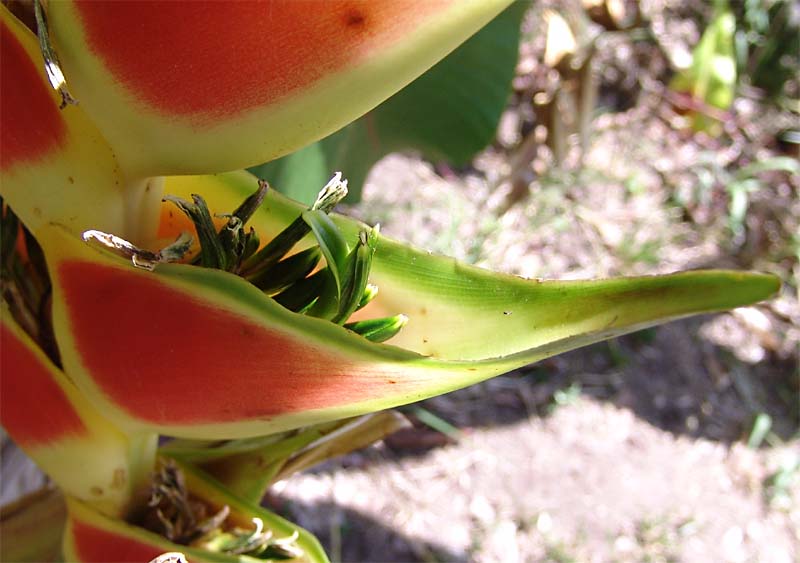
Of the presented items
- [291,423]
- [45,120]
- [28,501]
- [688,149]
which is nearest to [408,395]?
[291,423]

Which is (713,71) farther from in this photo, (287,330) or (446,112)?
(287,330)

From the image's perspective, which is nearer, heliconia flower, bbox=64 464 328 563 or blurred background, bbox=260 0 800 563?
heliconia flower, bbox=64 464 328 563

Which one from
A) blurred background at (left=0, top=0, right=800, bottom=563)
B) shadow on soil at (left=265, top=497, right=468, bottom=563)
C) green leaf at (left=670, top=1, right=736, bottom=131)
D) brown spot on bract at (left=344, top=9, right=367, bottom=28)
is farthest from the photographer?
green leaf at (left=670, top=1, right=736, bottom=131)

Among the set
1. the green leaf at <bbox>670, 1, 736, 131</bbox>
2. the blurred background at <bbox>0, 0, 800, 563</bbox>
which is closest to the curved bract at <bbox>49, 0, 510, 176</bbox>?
the blurred background at <bbox>0, 0, 800, 563</bbox>

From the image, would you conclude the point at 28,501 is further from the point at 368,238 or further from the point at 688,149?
the point at 688,149

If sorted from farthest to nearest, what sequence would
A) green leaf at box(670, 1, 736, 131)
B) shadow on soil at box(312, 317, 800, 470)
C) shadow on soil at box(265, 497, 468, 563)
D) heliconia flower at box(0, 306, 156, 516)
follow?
green leaf at box(670, 1, 736, 131)
shadow on soil at box(312, 317, 800, 470)
shadow on soil at box(265, 497, 468, 563)
heliconia flower at box(0, 306, 156, 516)

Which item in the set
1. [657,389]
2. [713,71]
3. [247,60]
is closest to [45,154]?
[247,60]

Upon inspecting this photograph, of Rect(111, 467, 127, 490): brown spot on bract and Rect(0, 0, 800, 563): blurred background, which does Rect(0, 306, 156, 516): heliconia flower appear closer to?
Rect(111, 467, 127, 490): brown spot on bract

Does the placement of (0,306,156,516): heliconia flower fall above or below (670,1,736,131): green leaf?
above
